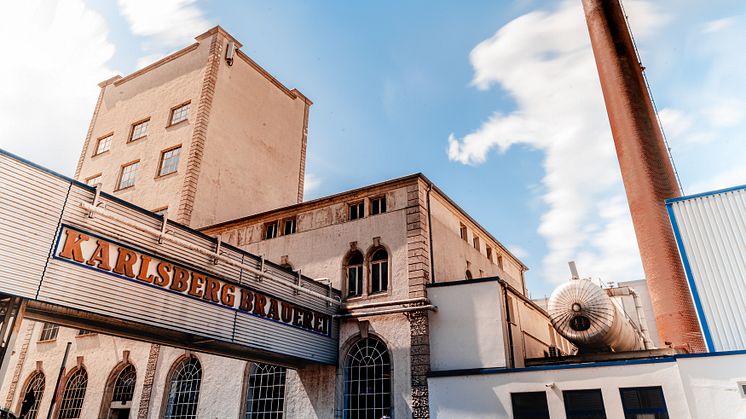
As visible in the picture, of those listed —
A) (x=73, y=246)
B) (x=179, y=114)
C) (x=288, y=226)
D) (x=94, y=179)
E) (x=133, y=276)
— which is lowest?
(x=133, y=276)

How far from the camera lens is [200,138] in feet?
87.0

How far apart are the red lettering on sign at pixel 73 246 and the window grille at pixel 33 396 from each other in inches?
697

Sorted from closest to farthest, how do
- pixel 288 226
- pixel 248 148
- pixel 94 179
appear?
pixel 288 226
pixel 248 148
pixel 94 179

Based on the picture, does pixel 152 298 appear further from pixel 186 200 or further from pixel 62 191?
pixel 186 200

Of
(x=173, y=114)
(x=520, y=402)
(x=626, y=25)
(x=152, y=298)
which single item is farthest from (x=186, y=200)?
(x=626, y=25)

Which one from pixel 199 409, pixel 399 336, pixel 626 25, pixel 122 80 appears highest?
pixel 122 80

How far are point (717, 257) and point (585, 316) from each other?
5.25m

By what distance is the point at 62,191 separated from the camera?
35.7 ft

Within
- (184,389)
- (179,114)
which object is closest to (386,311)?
(184,389)

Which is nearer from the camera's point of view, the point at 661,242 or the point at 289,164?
the point at 661,242

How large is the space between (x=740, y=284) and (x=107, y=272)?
55.3 ft

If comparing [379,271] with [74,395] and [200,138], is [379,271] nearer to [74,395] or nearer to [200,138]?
[200,138]

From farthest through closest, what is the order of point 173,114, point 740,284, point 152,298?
point 173,114 < point 740,284 < point 152,298

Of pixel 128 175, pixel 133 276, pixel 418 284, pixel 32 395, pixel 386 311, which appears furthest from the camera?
pixel 128 175
